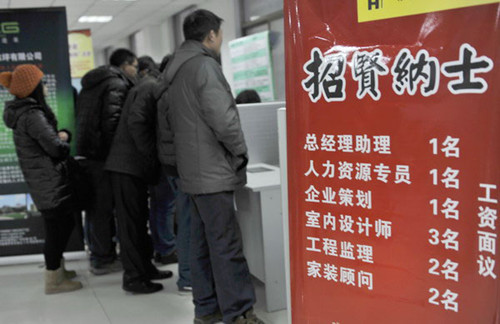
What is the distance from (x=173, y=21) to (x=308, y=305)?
28.6ft

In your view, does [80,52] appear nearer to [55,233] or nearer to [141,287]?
[55,233]

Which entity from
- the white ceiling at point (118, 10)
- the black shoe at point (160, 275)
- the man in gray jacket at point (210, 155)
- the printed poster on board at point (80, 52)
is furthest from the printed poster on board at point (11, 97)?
the printed poster on board at point (80, 52)

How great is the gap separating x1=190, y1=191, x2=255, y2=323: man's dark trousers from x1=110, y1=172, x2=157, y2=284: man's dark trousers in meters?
0.63

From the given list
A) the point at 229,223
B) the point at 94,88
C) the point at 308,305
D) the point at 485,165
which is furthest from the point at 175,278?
the point at 485,165

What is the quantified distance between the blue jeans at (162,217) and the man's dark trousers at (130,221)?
1.37 ft

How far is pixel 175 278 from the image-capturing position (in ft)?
10.6

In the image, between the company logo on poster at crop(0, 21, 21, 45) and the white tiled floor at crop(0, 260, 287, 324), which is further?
the company logo on poster at crop(0, 21, 21, 45)

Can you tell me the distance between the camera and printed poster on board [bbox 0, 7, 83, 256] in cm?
354

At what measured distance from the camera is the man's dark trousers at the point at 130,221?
9.78 feet

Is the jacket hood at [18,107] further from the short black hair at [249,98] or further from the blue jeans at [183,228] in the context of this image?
the short black hair at [249,98]

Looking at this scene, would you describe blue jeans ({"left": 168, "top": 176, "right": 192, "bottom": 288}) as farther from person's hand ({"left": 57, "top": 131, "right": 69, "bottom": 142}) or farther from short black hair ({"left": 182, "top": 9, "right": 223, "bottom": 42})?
person's hand ({"left": 57, "top": 131, "right": 69, "bottom": 142})

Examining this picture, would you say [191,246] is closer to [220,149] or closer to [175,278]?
[220,149]

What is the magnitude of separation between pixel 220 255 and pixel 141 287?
2.84 ft

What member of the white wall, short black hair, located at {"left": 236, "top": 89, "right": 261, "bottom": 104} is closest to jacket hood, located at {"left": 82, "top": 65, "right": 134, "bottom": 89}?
short black hair, located at {"left": 236, "top": 89, "right": 261, "bottom": 104}
